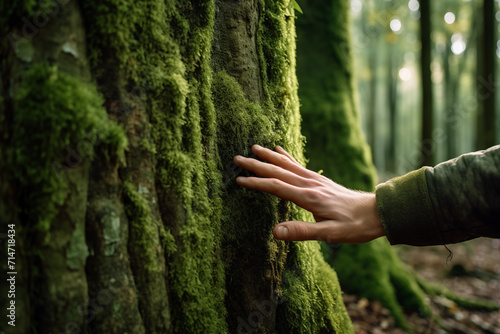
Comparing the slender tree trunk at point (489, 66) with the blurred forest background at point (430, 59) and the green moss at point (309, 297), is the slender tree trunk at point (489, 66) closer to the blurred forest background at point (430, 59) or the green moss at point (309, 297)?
the blurred forest background at point (430, 59)

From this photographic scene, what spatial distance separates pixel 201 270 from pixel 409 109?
40.1m

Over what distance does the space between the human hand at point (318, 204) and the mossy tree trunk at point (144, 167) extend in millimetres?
132

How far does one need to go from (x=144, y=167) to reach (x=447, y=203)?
1.40m

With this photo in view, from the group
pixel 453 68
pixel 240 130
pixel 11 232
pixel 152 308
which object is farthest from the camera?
pixel 453 68

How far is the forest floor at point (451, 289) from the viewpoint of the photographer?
361 centimetres

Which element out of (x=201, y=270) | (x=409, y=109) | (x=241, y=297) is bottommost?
(x=241, y=297)

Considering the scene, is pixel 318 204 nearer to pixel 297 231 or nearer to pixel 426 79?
pixel 297 231

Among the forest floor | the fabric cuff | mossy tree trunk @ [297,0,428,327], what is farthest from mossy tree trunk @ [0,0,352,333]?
mossy tree trunk @ [297,0,428,327]

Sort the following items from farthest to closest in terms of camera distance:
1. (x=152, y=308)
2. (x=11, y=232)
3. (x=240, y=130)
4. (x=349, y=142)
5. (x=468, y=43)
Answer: (x=468, y=43), (x=349, y=142), (x=240, y=130), (x=152, y=308), (x=11, y=232)

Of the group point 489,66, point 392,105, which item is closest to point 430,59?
point 489,66

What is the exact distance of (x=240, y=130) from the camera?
1.71m

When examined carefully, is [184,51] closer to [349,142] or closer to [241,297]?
[241,297]

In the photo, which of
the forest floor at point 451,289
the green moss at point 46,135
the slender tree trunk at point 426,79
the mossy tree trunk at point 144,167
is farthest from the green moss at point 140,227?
the slender tree trunk at point 426,79

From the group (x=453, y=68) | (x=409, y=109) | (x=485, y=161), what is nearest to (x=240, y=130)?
(x=485, y=161)
